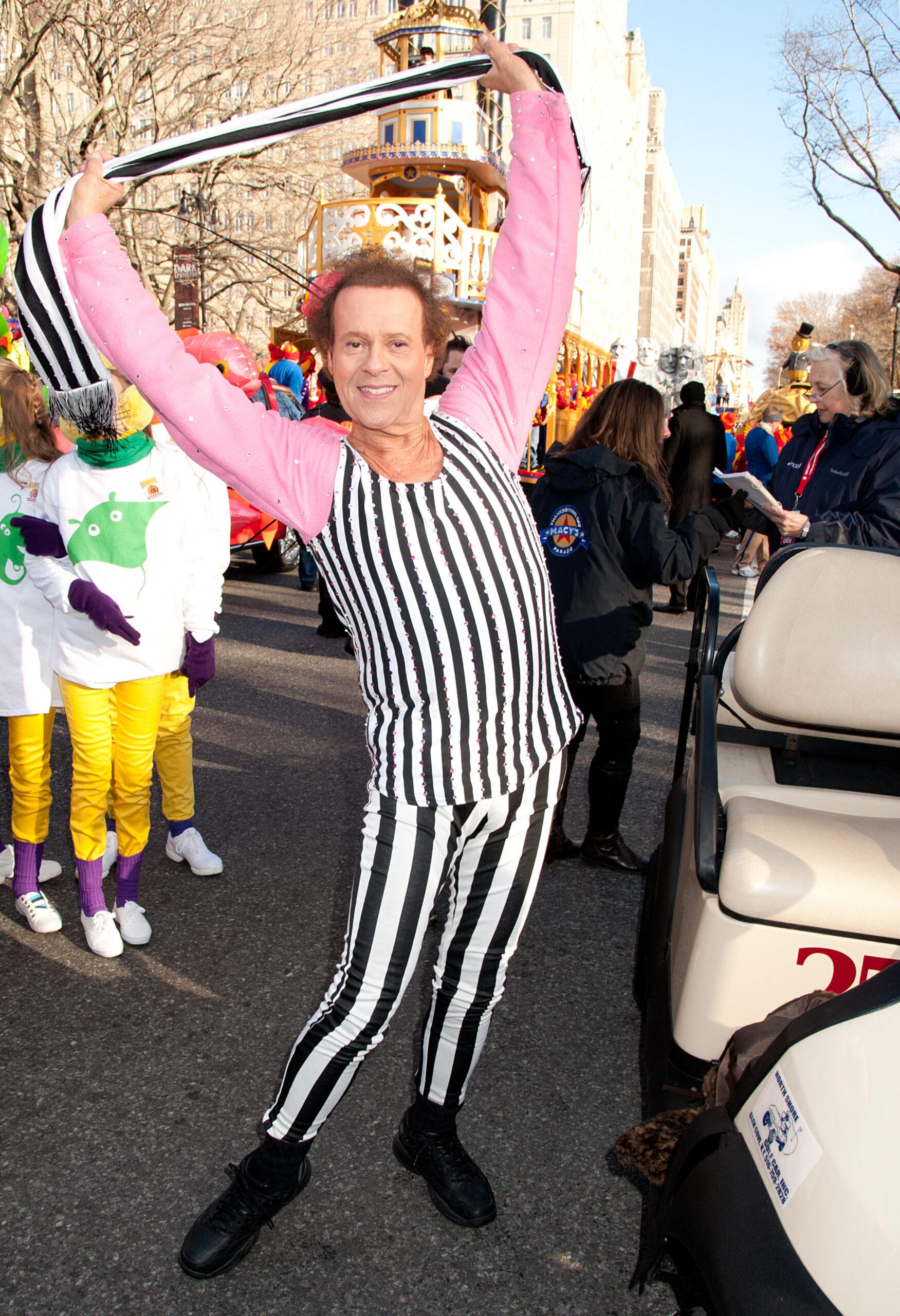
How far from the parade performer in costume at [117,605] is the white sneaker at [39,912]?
0.17 m

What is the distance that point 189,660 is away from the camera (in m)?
3.41

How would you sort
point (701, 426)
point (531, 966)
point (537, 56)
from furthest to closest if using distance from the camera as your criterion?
1. point (701, 426)
2. point (531, 966)
3. point (537, 56)

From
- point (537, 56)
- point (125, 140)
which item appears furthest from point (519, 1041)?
point (125, 140)

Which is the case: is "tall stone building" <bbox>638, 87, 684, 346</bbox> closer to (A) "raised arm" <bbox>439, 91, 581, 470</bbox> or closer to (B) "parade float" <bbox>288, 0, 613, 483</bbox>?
(B) "parade float" <bbox>288, 0, 613, 483</bbox>

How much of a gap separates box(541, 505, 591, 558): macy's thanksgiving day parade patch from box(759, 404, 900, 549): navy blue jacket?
98 cm

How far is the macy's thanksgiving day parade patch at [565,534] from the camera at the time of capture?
12.4ft

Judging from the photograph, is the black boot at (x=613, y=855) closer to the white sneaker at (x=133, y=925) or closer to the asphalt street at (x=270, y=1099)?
the asphalt street at (x=270, y=1099)

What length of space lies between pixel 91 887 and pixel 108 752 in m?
0.49

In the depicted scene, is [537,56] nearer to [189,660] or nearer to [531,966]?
[189,660]

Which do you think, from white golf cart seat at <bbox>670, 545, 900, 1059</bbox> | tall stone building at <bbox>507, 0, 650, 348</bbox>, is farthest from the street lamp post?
tall stone building at <bbox>507, 0, 650, 348</bbox>

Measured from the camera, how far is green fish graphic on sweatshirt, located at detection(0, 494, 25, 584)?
3414 mm

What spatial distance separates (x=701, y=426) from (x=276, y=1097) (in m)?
7.90

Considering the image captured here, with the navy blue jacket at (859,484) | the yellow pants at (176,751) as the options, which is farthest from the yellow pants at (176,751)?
the navy blue jacket at (859,484)

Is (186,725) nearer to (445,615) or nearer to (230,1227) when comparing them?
(230,1227)
